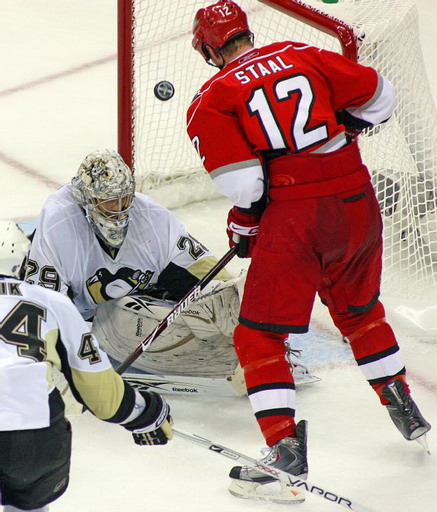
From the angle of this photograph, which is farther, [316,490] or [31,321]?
[316,490]

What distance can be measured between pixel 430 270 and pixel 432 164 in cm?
37

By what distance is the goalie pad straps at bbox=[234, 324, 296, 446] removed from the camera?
2734 millimetres

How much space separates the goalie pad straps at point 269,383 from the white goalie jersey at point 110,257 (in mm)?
518

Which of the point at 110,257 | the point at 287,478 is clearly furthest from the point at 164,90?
the point at 287,478

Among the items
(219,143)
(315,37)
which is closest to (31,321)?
(219,143)

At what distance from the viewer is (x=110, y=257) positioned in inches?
124

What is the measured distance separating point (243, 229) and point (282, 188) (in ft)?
0.60

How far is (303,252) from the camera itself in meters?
2.70

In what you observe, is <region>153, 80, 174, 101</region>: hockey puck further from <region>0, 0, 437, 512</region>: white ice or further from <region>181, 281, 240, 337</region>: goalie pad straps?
<region>181, 281, 240, 337</region>: goalie pad straps

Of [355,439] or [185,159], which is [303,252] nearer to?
[355,439]

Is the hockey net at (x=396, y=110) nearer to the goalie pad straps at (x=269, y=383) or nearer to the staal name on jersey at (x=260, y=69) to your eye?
the staal name on jersey at (x=260, y=69)

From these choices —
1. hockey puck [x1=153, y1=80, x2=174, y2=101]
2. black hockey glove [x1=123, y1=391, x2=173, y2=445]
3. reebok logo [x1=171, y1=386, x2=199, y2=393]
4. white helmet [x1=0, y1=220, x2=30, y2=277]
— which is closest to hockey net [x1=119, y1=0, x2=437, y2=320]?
hockey puck [x1=153, y1=80, x2=174, y2=101]

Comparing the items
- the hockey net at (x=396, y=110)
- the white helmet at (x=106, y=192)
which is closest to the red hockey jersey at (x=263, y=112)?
the white helmet at (x=106, y=192)

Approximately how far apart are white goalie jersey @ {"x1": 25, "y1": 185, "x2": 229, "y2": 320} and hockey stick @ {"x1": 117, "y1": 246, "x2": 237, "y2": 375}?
0.62 feet
